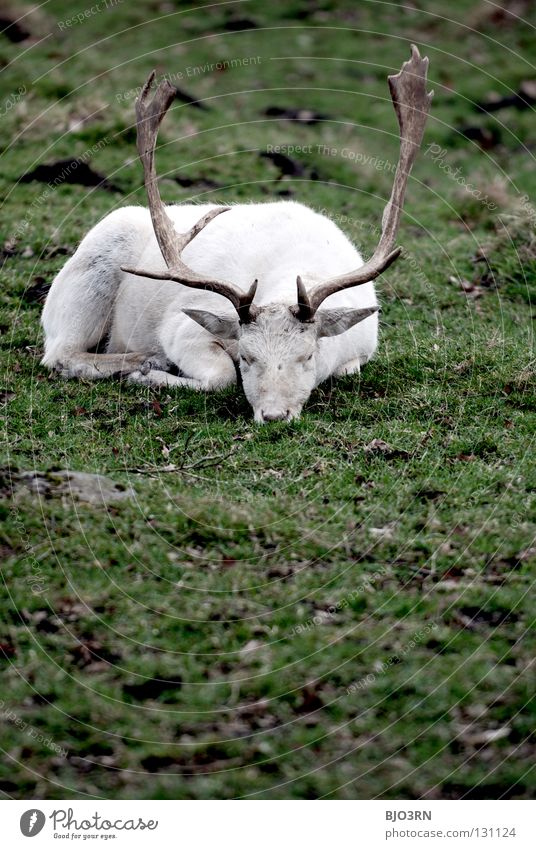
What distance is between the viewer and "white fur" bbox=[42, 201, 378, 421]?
30.7 feet

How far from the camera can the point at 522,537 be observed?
7770mm

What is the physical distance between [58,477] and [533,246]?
8.02 meters

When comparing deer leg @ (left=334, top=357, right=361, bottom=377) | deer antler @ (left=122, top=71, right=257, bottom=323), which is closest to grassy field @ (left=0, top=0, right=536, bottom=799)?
deer leg @ (left=334, top=357, right=361, bottom=377)

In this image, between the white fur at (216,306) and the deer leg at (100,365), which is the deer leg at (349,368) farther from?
the deer leg at (100,365)

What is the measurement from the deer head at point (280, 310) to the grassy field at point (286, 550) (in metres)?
0.38

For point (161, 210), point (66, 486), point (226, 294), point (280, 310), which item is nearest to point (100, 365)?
point (161, 210)

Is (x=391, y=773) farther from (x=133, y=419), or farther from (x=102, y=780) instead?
(x=133, y=419)

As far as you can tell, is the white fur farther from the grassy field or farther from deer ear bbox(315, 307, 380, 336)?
the grassy field

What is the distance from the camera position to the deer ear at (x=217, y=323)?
383 inches
